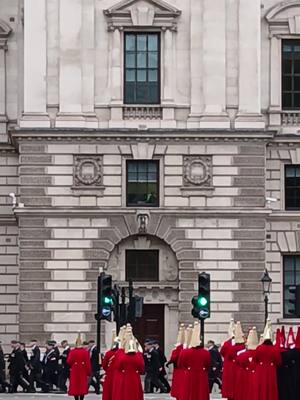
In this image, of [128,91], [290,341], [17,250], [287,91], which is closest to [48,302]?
[17,250]

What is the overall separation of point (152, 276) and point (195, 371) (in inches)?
886

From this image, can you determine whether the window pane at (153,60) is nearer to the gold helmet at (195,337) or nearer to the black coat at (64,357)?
the black coat at (64,357)

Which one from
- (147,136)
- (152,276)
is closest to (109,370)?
(152,276)

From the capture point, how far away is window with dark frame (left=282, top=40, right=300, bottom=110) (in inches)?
2404

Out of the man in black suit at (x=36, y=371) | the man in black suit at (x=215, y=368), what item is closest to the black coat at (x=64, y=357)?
the man in black suit at (x=36, y=371)

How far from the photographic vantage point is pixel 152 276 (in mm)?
59219

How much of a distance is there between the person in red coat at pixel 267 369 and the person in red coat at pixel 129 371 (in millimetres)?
2945

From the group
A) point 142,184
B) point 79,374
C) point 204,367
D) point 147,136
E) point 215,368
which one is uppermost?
point 147,136

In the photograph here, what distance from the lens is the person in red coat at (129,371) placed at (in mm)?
34656

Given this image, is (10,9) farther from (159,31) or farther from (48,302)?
(48,302)

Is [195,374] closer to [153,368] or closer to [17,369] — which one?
[153,368]

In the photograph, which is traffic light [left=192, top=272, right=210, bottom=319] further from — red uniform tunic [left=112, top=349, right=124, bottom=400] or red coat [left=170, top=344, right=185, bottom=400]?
red uniform tunic [left=112, top=349, right=124, bottom=400]

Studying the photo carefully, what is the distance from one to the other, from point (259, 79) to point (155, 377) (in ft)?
44.7

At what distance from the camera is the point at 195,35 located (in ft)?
195
